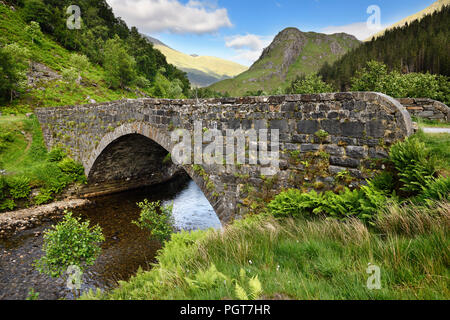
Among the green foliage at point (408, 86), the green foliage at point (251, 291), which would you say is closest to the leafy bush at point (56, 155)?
the green foliage at point (251, 291)

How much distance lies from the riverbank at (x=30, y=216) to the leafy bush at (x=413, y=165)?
1440cm

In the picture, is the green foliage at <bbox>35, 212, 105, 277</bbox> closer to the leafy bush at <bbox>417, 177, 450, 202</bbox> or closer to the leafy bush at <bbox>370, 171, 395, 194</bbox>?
the leafy bush at <bbox>370, 171, 395, 194</bbox>

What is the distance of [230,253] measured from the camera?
4449 mm

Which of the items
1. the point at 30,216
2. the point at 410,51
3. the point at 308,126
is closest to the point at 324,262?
the point at 308,126

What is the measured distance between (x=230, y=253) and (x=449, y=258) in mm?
3073

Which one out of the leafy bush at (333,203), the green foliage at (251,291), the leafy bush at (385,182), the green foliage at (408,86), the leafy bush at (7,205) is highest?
the green foliage at (408,86)

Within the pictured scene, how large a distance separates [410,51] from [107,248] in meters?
71.5

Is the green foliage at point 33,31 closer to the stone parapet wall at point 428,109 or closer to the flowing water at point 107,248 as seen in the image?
the flowing water at point 107,248

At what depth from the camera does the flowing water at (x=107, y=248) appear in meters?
8.41

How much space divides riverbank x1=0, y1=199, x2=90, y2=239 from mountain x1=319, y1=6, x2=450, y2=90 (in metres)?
59.2

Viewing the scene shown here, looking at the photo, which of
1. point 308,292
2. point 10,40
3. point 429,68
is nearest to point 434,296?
point 308,292

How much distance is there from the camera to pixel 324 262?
135 inches

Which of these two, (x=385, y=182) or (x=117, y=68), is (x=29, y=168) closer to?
(x=385, y=182)

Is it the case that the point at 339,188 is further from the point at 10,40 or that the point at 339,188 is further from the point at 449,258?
the point at 10,40
